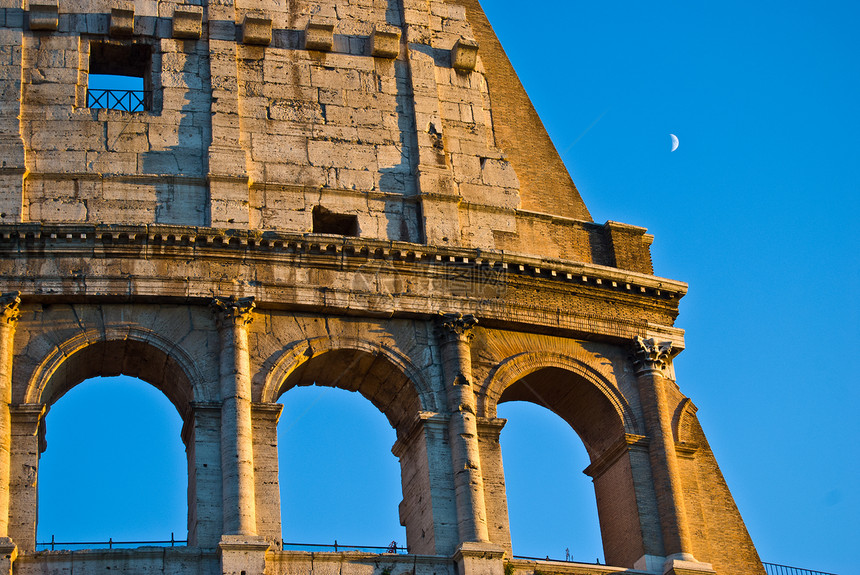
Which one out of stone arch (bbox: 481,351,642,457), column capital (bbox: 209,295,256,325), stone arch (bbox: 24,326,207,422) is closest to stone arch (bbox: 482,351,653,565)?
stone arch (bbox: 481,351,642,457)

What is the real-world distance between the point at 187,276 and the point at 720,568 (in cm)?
961

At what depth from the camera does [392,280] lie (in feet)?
85.4

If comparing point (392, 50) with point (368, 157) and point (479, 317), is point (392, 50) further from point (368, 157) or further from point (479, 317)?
point (479, 317)

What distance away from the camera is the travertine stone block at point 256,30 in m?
28.0

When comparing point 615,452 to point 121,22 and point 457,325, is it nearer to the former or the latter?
point 457,325

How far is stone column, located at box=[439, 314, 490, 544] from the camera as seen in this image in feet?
79.5

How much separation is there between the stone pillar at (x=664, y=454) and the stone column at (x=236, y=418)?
6593 millimetres

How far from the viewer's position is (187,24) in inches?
1094

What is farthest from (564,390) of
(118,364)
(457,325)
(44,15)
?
(44,15)

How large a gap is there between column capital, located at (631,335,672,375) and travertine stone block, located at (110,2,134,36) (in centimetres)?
1006

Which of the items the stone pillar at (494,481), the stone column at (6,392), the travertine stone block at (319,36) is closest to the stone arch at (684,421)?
the stone pillar at (494,481)

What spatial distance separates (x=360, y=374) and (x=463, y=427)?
2.14m

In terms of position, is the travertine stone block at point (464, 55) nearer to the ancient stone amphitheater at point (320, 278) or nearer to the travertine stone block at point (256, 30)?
the ancient stone amphitheater at point (320, 278)

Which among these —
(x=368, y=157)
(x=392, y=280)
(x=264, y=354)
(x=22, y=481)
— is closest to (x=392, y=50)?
(x=368, y=157)
